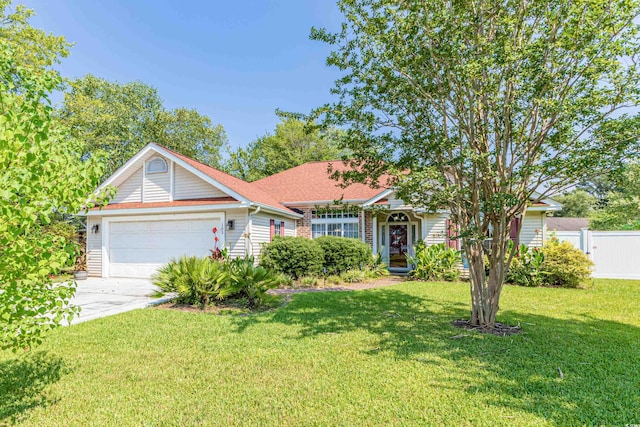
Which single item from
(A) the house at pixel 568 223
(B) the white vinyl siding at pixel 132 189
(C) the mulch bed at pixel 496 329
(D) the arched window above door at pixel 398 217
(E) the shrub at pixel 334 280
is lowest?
(E) the shrub at pixel 334 280

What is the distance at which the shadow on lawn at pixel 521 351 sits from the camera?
3211mm

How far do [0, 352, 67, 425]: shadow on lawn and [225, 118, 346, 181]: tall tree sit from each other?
27.7 metres

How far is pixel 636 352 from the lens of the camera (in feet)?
15.0

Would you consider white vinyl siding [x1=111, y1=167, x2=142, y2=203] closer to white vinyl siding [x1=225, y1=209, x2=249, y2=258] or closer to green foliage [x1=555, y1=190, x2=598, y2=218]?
white vinyl siding [x1=225, y1=209, x2=249, y2=258]

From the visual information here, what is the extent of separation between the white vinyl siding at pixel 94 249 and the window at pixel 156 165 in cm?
297

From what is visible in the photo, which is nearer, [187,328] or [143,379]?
[143,379]

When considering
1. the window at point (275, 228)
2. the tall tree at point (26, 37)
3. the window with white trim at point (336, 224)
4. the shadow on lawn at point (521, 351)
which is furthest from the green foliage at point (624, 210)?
the tall tree at point (26, 37)

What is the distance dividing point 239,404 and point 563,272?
1139cm

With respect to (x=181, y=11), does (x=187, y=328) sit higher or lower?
lower

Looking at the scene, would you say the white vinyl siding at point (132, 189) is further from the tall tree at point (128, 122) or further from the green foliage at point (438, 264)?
the green foliage at point (438, 264)

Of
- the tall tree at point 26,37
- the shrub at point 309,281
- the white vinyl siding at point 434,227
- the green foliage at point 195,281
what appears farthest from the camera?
the tall tree at point 26,37

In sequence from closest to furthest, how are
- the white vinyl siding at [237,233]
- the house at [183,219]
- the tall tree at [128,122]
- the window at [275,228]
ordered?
the white vinyl siding at [237,233] → the house at [183,219] → the window at [275,228] → the tall tree at [128,122]

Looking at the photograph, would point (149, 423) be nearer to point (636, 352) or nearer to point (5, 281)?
point (5, 281)

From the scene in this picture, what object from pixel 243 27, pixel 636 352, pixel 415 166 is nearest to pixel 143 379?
pixel 415 166
